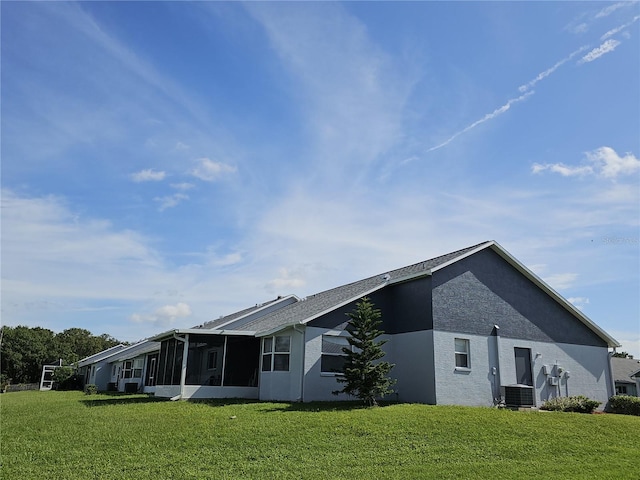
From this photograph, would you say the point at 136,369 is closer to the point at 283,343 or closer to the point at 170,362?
the point at 170,362

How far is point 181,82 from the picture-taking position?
47.2 feet

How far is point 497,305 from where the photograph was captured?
67.5 ft

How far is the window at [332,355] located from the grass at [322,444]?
3.14 meters

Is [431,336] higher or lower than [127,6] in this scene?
lower

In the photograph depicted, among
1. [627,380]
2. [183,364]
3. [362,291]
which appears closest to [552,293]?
[362,291]

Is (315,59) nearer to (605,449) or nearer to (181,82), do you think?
(181,82)

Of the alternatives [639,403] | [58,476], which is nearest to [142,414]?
[58,476]

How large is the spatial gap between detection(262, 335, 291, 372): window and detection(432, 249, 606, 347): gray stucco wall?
553cm

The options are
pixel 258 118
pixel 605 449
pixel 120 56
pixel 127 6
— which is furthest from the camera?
pixel 258 118

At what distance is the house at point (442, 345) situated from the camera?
741 inches

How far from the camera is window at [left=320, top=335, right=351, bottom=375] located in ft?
62.5

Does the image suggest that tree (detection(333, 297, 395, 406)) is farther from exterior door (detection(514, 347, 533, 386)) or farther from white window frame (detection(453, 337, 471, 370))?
exterior door (detection(514, 347, 533, 386))

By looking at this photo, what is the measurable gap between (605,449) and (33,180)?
15.5 m

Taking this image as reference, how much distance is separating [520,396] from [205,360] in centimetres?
1196
